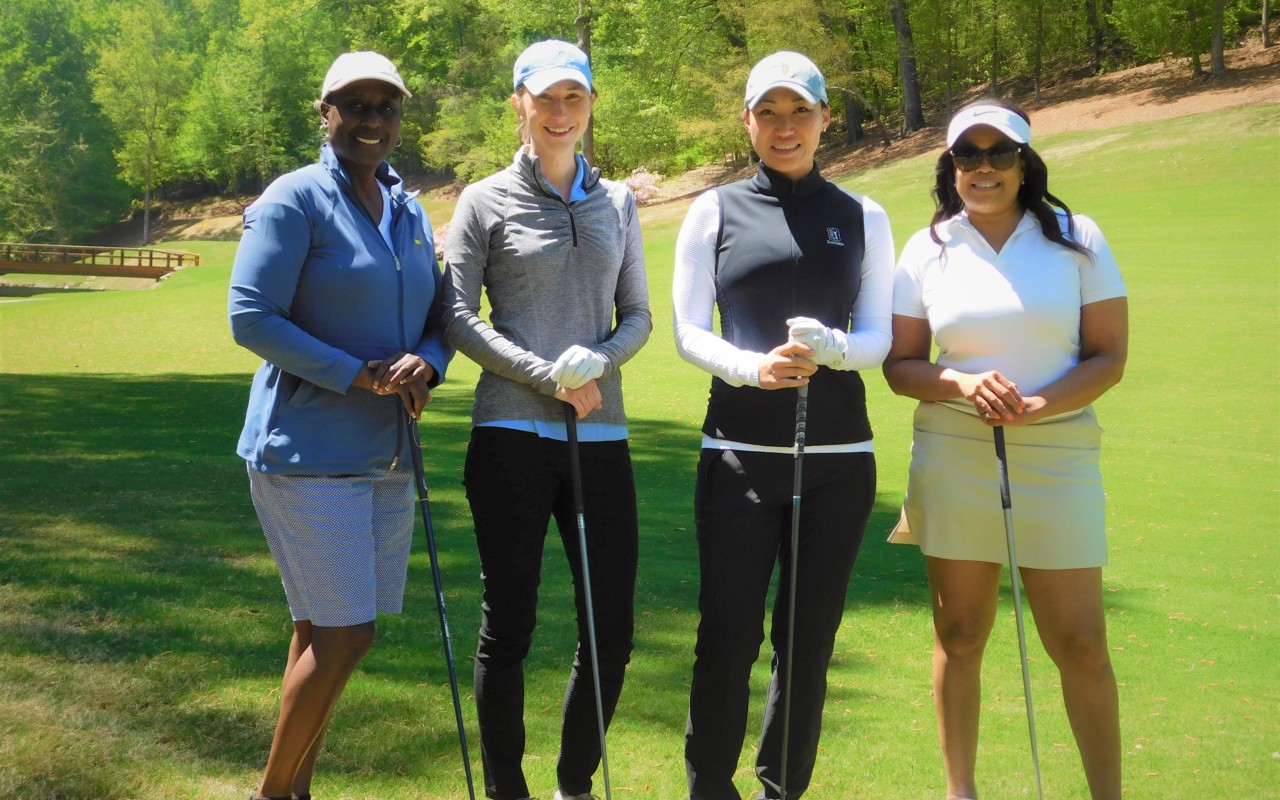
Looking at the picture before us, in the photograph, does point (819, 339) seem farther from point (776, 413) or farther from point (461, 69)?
point (461, 69)

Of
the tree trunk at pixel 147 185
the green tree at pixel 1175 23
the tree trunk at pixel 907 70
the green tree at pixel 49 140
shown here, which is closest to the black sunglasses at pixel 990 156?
the green tree at pixel 1175 23

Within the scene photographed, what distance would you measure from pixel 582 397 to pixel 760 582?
0.72m

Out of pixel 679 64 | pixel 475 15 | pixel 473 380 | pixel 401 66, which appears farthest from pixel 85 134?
pixel 473 380

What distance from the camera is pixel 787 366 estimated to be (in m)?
3.29

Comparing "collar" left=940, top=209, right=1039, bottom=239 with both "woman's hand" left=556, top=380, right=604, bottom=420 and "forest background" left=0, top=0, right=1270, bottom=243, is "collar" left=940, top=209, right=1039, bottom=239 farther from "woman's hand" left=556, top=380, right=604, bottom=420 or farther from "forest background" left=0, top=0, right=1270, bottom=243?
"forest background" left=0, top=0, right=1270, bottom=243

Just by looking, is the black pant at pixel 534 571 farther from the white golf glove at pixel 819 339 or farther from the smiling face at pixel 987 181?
the smiling face at pixel 987 181

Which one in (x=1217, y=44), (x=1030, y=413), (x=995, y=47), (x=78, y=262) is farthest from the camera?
(x=78, y=262)

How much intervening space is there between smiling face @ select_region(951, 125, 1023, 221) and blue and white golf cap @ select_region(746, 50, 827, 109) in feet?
1.45

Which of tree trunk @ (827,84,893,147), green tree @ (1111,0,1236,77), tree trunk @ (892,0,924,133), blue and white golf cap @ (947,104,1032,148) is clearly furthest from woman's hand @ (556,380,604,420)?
tree trunk @ (892,0,924,133)

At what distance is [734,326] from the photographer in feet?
11.7

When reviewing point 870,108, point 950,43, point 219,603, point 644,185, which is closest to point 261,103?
point 644,185

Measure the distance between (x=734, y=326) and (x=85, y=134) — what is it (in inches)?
2790

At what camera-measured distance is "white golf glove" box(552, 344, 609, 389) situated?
3.36m

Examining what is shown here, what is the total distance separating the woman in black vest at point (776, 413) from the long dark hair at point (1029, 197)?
0.89 feet
